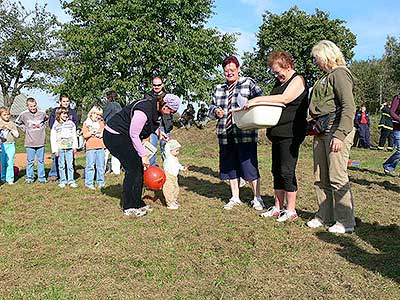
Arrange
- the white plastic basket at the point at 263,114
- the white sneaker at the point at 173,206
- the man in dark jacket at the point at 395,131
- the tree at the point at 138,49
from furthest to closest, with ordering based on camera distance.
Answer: the tree at the point at 138,49, the man in dark jacket at the point at 395,131, the white sneaker at the point at 173,206, the white plastic basket at the point at 263,114

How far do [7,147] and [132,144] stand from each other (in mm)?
4967

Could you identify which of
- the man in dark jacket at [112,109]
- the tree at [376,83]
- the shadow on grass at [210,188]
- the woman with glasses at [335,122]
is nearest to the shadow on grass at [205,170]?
the shadow on grass at [210,188]

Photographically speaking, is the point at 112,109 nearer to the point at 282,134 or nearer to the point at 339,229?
the point at 282,134

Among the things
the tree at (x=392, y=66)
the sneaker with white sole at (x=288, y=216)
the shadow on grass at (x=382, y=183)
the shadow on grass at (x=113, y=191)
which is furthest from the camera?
the tree at (x=392, y=66)

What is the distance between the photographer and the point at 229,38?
2983 cm

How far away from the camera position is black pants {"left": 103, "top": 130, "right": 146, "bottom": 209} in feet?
19.5

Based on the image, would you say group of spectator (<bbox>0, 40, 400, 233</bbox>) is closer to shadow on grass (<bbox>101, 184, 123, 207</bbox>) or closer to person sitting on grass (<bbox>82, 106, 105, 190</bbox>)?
shadow on grass (<bbox>101, 184, 123, 207</bbox>)

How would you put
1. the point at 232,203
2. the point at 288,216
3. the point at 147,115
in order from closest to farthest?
the point at 288,216 → the point at 147,115 → the point at 232,203

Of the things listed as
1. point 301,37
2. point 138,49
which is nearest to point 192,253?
point 138,49

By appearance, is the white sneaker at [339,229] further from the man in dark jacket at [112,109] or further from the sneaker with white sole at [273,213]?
the man in dark jacket at [112,109]

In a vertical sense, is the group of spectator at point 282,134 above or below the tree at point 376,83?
below

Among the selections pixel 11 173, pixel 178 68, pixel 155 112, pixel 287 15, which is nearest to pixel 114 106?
pixel 11 173

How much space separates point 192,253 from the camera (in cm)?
441

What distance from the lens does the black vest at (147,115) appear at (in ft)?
18.6
